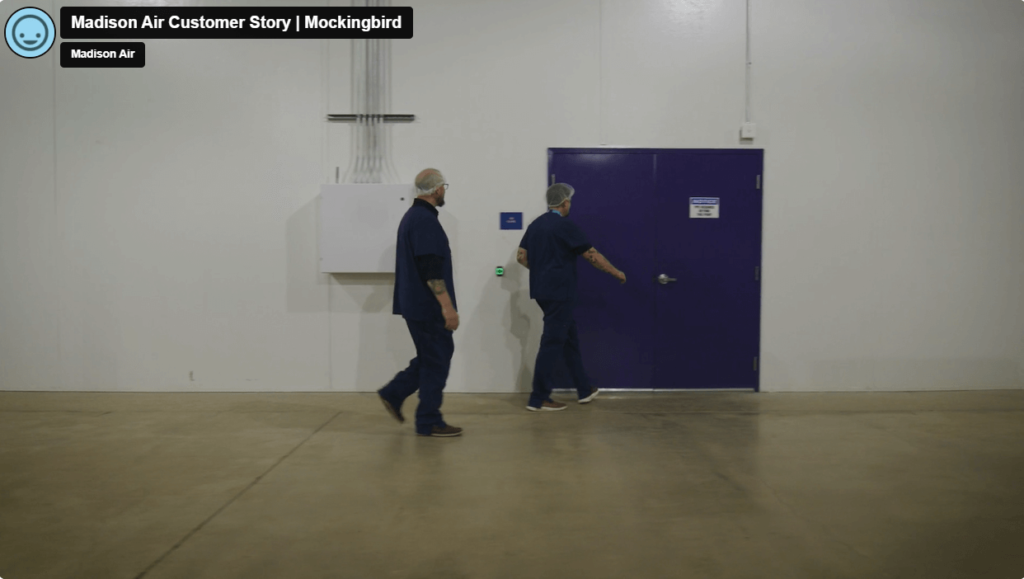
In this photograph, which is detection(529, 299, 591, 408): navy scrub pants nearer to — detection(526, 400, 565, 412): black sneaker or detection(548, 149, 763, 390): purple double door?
detection(526, 400, 565, 412): black sneaker

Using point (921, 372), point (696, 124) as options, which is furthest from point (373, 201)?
point (921, 372)

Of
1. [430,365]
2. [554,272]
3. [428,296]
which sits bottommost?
[430,365]

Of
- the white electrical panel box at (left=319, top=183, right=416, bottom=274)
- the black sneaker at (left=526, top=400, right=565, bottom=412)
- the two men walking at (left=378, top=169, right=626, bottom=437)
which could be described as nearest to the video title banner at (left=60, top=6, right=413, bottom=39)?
the white electrical panel box at (left=319, top=183, right=416, bottom=274)

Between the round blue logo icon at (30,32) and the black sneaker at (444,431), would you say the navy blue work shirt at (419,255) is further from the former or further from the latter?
the round blue logo icon at (30,32)

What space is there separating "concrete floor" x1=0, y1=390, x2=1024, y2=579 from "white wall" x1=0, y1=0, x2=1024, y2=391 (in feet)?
2.15

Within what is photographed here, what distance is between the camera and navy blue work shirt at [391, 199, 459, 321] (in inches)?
141

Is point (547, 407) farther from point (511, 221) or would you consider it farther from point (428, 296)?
point (511, 221)

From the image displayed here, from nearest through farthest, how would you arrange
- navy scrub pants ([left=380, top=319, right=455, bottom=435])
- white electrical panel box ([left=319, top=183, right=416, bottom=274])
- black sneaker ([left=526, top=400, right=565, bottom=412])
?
1. navy scrub pants ([left=380, top=319, right=455, bottom=435])
2. black sneaker ([left=526, top=400, right=565, bottom=412])
3. white electrical panel box ([left=319, top=183, right=416, bottom=274])

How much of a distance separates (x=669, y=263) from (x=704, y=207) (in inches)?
19.9

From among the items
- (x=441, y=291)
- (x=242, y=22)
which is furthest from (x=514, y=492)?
(x=242, y=22)

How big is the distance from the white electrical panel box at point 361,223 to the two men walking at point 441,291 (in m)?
0.87

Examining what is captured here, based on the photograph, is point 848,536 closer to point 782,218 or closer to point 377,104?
point 782,218

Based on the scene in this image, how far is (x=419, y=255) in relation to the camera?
3.58 meters

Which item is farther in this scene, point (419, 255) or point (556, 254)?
point (556, 254)
